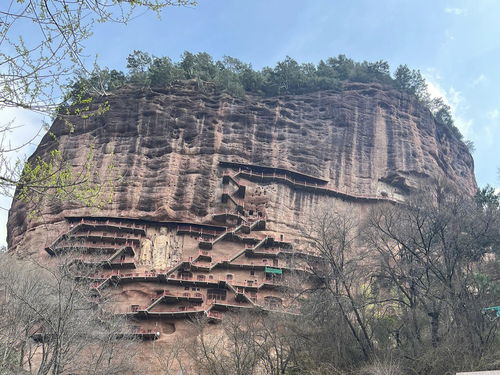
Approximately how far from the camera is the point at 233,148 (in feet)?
130

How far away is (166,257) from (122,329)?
31.6 ft

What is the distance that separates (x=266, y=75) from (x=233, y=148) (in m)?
11.2

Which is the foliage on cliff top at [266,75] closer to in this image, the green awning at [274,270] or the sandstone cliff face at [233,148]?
the sandstone cliff face at [233,148]

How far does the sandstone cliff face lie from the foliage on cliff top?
1601 mm

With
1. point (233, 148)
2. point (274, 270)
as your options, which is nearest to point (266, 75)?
point (233, 148)

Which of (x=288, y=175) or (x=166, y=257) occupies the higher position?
(x=288, y=175)

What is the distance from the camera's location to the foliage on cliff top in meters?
43.9

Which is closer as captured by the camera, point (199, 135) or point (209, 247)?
point (209, 247)

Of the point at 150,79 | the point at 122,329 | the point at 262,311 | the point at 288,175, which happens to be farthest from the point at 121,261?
the point at 150,79

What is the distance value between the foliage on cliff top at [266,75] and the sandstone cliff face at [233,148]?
160cm

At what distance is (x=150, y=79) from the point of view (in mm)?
43625

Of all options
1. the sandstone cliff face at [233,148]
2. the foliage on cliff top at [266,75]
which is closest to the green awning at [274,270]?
the sandstone cliff face at [233,148]

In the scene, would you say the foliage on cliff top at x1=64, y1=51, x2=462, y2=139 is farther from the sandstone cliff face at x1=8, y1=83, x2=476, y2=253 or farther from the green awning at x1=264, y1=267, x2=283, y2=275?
the green awning at x1=264, y1=267, x2=283, y2=275

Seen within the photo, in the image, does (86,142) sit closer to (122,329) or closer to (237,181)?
(237,181)
